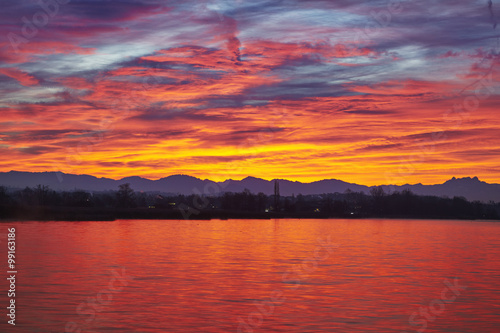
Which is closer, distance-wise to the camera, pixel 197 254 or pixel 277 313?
pixel 277 313

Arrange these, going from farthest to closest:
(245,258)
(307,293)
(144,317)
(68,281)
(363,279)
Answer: (245,258) → (363,279) → (68,281) → (307,293) → (144,317)

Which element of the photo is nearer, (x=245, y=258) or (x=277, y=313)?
(x=277, y=313)

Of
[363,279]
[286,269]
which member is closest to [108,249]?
[286,269]

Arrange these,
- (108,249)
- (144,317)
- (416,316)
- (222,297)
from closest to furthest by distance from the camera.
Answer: (144,317) < (416,316) < (222,297) < (108,249)

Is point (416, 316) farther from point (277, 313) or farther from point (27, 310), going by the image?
point (27, 310)

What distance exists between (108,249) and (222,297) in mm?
34696

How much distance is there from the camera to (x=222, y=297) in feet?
112

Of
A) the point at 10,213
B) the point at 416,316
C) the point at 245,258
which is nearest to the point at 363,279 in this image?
the point at 416,316

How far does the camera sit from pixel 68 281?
128 feet

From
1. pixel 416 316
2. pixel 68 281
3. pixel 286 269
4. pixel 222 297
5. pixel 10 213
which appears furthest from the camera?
pixel 10 213

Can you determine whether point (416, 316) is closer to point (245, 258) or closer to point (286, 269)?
point (286, 269)

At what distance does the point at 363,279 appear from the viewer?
4316 cm

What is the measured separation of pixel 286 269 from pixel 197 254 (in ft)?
50.7

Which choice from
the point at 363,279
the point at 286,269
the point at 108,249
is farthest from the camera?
the point at 108,249
